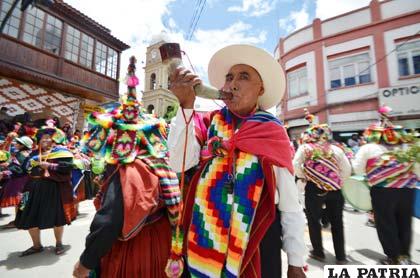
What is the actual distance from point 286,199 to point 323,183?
2.65 meters

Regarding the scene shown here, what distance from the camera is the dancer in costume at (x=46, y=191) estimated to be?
12.6 feet

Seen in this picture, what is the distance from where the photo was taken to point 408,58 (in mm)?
12648

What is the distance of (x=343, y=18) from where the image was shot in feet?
46.9

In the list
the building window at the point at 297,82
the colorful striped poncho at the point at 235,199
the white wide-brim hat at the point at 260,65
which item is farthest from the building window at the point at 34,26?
the building window at the point at 297,82

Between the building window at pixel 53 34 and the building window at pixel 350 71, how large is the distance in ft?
46.5

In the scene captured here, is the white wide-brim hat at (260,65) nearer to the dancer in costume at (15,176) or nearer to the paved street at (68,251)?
the paved street at (68,251)

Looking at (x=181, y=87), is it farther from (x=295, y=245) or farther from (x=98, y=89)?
(x=98, y=89)

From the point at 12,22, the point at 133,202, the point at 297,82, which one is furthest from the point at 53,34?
the point at 297,82

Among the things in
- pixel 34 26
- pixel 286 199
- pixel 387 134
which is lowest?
pixel 286 199

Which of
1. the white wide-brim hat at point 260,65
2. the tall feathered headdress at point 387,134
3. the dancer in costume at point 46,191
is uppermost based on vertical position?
the white wide-brim hat at point 260,65

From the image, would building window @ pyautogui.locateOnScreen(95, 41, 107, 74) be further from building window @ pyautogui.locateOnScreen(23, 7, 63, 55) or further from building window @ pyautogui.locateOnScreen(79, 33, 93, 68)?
building window @ pyautogui.locateOnScreen(23, 7, 63, 55)

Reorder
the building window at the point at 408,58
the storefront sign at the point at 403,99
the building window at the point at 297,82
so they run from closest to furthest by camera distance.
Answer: the storefront sign at the point at 403,99, the building window at the point at 408,58, the building window at the point at 297,82

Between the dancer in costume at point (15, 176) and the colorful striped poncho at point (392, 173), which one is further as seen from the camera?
the dancer in costume at point (15, 176)

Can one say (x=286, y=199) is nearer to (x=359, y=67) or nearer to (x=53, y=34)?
(x=53, y=34)
